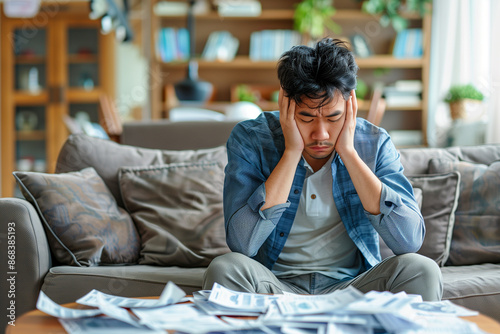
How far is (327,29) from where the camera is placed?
4812mm

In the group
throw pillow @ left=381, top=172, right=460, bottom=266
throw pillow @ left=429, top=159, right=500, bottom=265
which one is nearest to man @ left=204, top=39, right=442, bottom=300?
throw pillow @ left=381, top=172, right=460, bottom=266

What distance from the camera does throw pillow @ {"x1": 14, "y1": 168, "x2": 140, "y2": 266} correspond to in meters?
1.76

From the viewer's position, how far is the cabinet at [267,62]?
477cm

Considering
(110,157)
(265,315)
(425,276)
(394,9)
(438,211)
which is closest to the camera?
(265,315)

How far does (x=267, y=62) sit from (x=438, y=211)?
121 inches

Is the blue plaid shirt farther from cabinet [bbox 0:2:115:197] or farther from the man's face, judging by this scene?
cabinet [bbox 0:2:115:197]

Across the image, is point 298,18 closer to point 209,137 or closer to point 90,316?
point 209,137

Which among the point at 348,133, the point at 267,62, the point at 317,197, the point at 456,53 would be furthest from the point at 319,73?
the point at 267,62

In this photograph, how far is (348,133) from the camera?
4.69 ft

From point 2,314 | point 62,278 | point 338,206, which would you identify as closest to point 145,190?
point 62,278

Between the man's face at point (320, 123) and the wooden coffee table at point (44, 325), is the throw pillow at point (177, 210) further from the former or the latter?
the wooden coffee table at point (44, 325)

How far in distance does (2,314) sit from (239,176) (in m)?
0.84

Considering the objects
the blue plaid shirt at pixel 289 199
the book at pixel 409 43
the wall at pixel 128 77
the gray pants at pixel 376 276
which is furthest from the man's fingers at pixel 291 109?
the wall at pixel 128 77

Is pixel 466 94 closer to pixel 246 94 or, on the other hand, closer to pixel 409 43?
pixel 409 43
